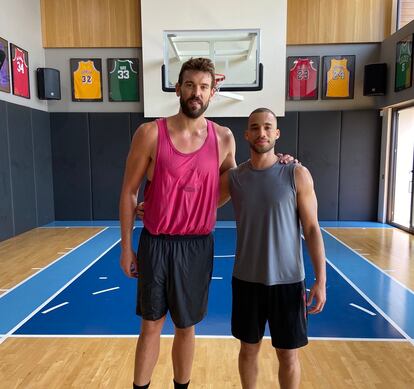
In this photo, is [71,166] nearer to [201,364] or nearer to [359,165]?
[359,165]

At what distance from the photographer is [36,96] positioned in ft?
23.6

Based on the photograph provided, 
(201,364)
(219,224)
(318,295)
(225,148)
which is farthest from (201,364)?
(219,224)

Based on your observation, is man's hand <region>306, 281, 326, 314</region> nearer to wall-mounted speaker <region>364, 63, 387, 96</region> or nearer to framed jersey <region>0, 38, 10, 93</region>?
framed jersey <region>0, 38, 10, 93</region>

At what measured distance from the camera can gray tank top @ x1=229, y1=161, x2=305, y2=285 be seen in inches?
64.0

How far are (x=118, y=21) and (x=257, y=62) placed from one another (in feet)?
9.57

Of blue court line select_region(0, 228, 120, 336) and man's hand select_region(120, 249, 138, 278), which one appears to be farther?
blue court line select_region(0, 228, 120, 336)

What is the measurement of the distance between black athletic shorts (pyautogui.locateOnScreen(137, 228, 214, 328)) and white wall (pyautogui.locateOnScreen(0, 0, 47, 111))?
5.52 m

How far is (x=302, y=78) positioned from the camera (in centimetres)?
740

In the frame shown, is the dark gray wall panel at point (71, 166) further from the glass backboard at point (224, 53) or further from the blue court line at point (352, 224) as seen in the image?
the blue court line at point (352, 224)

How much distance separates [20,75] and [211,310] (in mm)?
5667

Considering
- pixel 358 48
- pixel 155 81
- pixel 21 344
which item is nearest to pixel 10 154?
pixel 155 81

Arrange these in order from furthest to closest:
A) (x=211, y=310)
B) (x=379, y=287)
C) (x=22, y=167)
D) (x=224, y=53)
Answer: (x=224, y=53)
(x=22, y=167)
(x=379, y=287)
(x=211, y=310)

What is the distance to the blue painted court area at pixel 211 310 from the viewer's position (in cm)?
283

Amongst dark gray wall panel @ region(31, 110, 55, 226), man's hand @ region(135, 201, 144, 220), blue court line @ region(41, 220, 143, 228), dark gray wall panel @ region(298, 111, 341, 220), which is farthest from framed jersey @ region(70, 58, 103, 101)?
man's hand @ region(135, 201, 144, 220)
